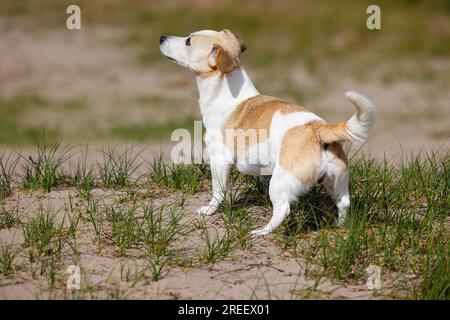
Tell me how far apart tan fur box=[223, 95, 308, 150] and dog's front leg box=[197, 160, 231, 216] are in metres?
0.16

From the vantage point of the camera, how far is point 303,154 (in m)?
4.85

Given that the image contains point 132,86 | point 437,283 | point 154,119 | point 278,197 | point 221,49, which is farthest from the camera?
point 132,86

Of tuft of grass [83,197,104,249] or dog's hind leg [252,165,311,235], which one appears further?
tuft of grass [83,197,104,249]

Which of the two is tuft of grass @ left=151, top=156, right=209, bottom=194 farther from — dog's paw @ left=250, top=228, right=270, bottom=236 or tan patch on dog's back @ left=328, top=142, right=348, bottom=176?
tan patch on dog's back @ left=328, top=142, right=348, bottom=176

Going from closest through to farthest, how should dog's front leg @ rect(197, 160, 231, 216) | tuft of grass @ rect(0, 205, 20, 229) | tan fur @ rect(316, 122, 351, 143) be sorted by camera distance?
tan fur @ rect(316, 122, 351, 143)
tuft of grass @ rect(0, 205, 20, 229)
dog's front leg @ rect(197, 160, 231, 216)

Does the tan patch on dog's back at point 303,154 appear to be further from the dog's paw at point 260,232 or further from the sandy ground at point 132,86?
the sandy ground at point 132,86

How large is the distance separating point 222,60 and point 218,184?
0.84 m

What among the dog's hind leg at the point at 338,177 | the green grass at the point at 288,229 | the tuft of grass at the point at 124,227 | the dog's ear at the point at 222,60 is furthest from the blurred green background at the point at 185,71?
the dog's hind leg at the point at 338,177

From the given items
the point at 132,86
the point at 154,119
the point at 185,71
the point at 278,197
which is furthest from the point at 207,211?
the point at 185,71

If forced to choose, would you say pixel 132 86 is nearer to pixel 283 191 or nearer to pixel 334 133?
pixel 283 191

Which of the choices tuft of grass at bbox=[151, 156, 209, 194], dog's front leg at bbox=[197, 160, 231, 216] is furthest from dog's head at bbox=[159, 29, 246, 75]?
tuft of grass at bbox=[151, 156, 209, 194]

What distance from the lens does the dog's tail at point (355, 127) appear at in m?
4.63

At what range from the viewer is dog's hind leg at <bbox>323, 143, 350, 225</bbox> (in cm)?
488
